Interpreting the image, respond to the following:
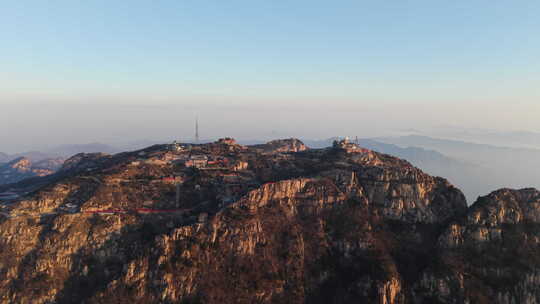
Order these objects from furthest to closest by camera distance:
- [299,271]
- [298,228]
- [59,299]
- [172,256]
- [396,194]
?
[396,194] → [298,228] → [299,271] → [172,256] → [59,299]

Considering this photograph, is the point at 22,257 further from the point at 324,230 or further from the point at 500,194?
the point at 500,194

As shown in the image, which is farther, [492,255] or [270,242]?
A: [270,242]

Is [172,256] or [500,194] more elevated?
[500,194]

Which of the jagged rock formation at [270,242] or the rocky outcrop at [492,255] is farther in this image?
the rocky outcrop at [492,255]

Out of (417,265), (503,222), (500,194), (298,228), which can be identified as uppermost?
(500,194)

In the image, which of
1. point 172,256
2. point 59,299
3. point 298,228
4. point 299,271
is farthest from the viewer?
point 298,228

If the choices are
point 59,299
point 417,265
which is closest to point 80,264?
point 59,299

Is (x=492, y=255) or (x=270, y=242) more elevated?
(x=492, y=255)

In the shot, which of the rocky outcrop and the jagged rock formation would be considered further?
the rocky outcrop
